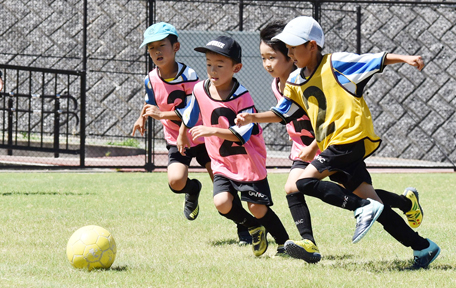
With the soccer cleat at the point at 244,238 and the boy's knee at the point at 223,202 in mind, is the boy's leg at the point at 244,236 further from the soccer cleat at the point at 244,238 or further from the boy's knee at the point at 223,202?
the boy's knee at the point at 223,202

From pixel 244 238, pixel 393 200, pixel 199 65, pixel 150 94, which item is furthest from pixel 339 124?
pixel 199 65

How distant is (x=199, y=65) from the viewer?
1543 centimetres

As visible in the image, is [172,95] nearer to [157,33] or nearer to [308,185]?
[157,33]

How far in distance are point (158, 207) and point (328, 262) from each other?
11.3 feet

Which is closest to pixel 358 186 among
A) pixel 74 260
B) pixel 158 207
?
pixel 74 260

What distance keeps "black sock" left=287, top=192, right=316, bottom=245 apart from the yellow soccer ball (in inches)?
52.3

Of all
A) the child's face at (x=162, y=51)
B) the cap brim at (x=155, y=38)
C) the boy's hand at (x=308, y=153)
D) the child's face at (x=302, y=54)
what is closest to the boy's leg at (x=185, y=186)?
the child's face at (x=162, y=51)

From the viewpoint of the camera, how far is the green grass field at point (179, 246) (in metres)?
4.39

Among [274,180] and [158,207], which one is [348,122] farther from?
[274,180]

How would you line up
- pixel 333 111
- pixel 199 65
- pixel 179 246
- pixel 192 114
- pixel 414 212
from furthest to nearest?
pixel 199 65, pixel 192 114, pixel 179 246, pixel 414 212, pixel 333 111

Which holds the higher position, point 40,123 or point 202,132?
point 40,123

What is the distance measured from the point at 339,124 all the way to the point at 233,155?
1.05 m

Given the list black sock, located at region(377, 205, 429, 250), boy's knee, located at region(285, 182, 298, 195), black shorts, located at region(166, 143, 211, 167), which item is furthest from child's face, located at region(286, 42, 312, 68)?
black shorts, located at region(166, 143, 211, 167)

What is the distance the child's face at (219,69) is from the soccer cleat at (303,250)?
58.2 inches
